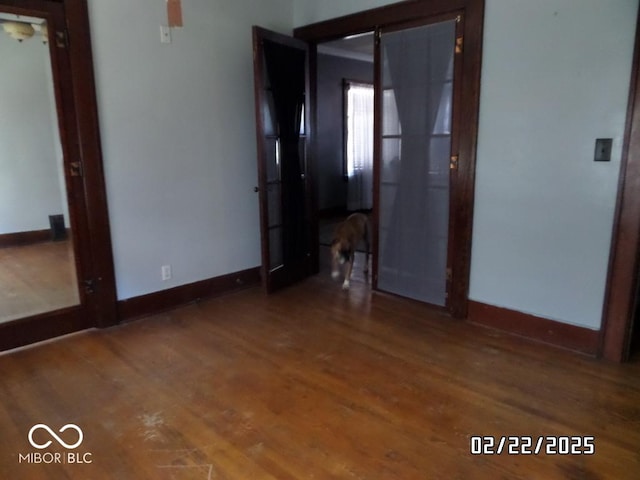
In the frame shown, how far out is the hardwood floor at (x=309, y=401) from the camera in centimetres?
173

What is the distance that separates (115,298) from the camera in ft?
10.0

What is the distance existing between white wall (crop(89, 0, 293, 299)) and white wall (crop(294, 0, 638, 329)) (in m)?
1.91

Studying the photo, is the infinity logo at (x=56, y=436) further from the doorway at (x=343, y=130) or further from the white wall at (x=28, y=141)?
the doorway at (x=343, y=130)

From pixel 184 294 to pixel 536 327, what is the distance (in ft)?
8.32

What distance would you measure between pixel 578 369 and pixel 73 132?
3.31 meters

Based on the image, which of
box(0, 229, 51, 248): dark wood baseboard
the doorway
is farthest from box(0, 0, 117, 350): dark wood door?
the doorway

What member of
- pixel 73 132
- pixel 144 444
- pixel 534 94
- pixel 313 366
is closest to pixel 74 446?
pixel 144 444

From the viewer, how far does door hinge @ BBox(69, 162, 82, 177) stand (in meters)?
2.79

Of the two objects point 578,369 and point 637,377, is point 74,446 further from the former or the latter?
point 637,377

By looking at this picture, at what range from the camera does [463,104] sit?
2.89m

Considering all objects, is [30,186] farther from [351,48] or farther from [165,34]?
[351,48]

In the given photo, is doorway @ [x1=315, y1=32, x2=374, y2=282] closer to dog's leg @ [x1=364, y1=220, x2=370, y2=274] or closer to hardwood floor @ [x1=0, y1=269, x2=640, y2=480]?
dog's leg @ [x1=364, y1=220, x2=370, y2=274]
